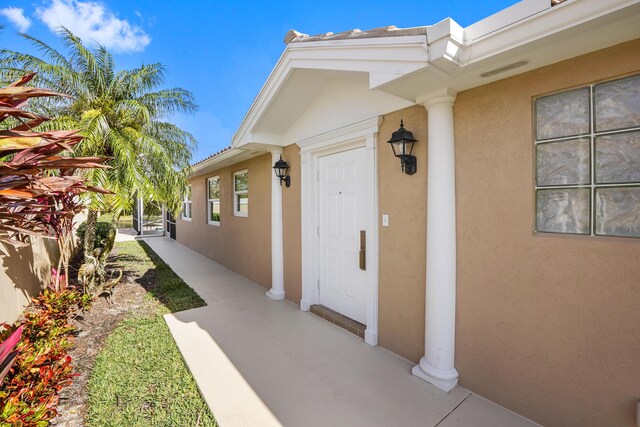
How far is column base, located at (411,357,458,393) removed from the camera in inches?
126

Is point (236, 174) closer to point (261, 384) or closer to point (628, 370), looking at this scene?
point (261, 384)

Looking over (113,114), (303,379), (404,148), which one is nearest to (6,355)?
(303,379)

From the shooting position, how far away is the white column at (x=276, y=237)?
617cm

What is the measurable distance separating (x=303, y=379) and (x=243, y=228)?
527 cm

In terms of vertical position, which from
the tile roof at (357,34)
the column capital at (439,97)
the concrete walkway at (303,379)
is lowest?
the concrete walkway at (303,379)

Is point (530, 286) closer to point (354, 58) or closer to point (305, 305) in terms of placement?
point (354, 58)

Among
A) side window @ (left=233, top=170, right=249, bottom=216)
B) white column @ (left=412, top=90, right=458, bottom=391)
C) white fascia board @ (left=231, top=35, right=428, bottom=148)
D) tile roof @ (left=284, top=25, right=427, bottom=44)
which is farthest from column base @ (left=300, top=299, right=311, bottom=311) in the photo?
tile roof @ (left=284, top=25, right=427, bottom=44)

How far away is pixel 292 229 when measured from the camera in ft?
19.4

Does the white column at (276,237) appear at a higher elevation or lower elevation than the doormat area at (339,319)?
higher

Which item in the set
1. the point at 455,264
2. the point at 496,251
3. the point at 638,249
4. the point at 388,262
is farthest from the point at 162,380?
the point at 638,249

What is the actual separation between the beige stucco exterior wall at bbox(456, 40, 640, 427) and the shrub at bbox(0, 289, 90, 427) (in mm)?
3716

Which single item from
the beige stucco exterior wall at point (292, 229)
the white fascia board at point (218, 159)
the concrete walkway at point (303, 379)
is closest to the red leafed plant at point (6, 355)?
the concrete walkway at point (303, 379)

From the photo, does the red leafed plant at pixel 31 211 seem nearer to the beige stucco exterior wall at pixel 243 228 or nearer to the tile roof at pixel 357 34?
the tile roof at pixel 357 34

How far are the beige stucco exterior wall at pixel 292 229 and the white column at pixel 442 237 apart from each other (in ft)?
9.54
